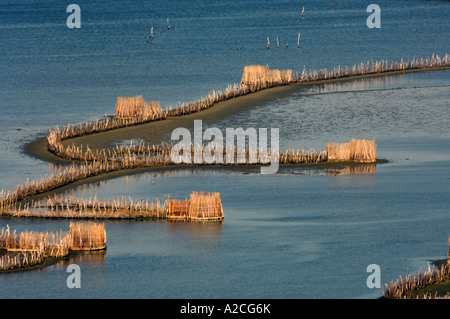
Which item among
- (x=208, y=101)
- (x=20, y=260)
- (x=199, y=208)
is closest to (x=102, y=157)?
(x=199, y=208)

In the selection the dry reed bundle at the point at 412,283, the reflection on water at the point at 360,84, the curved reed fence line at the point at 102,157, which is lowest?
the dry reed bundle at the point at 412,283

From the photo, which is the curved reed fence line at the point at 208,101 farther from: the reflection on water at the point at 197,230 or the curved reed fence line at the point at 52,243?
the curved reed fence line at the point at 52,243

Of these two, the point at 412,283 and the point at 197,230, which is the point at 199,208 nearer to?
the point at 197,230

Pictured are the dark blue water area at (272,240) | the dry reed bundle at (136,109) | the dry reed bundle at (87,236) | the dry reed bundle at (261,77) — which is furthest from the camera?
the dry reed bundle at (261,77)

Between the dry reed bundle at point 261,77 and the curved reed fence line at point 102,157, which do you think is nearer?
the curved reed fence line at point 102,157

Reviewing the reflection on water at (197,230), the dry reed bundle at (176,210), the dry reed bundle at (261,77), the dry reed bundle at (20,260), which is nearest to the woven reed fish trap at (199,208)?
the dry reed bundle at (176,210)

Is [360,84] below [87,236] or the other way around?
the other way around
